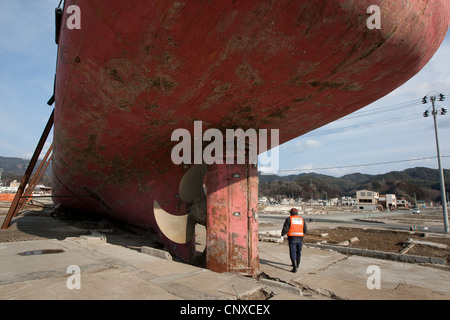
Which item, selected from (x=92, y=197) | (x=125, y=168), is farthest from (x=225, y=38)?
(x=92, y=197)

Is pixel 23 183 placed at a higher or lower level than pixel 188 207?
higher

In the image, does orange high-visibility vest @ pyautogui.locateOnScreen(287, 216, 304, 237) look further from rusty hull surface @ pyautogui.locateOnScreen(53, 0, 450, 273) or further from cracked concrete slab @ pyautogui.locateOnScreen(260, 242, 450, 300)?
rusty hull surface @ pyautogui.locateOnScreen(53, 0, 450, 273)

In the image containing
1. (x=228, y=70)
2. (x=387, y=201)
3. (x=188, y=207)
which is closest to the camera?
(x=228, y=70)

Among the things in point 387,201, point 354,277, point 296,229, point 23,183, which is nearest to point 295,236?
point 296,229

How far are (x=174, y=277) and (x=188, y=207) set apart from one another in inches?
84.9

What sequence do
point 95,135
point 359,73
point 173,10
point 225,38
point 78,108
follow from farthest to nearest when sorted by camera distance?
point 95,135, point 78,108, point 359,73, point 225,38, point 173,10

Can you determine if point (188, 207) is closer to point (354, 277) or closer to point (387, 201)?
point (354, 277)

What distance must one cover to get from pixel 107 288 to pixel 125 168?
12.1 feet

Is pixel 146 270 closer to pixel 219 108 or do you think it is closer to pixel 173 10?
pixel 219 108

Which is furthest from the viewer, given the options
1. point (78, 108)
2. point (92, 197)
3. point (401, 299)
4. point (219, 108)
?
point (92, 197)

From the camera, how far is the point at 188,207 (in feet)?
18.4

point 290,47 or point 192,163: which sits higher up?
point 290,47

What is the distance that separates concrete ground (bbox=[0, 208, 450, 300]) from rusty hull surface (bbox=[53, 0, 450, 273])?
98cm

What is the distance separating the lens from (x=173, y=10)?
2.25 meters
